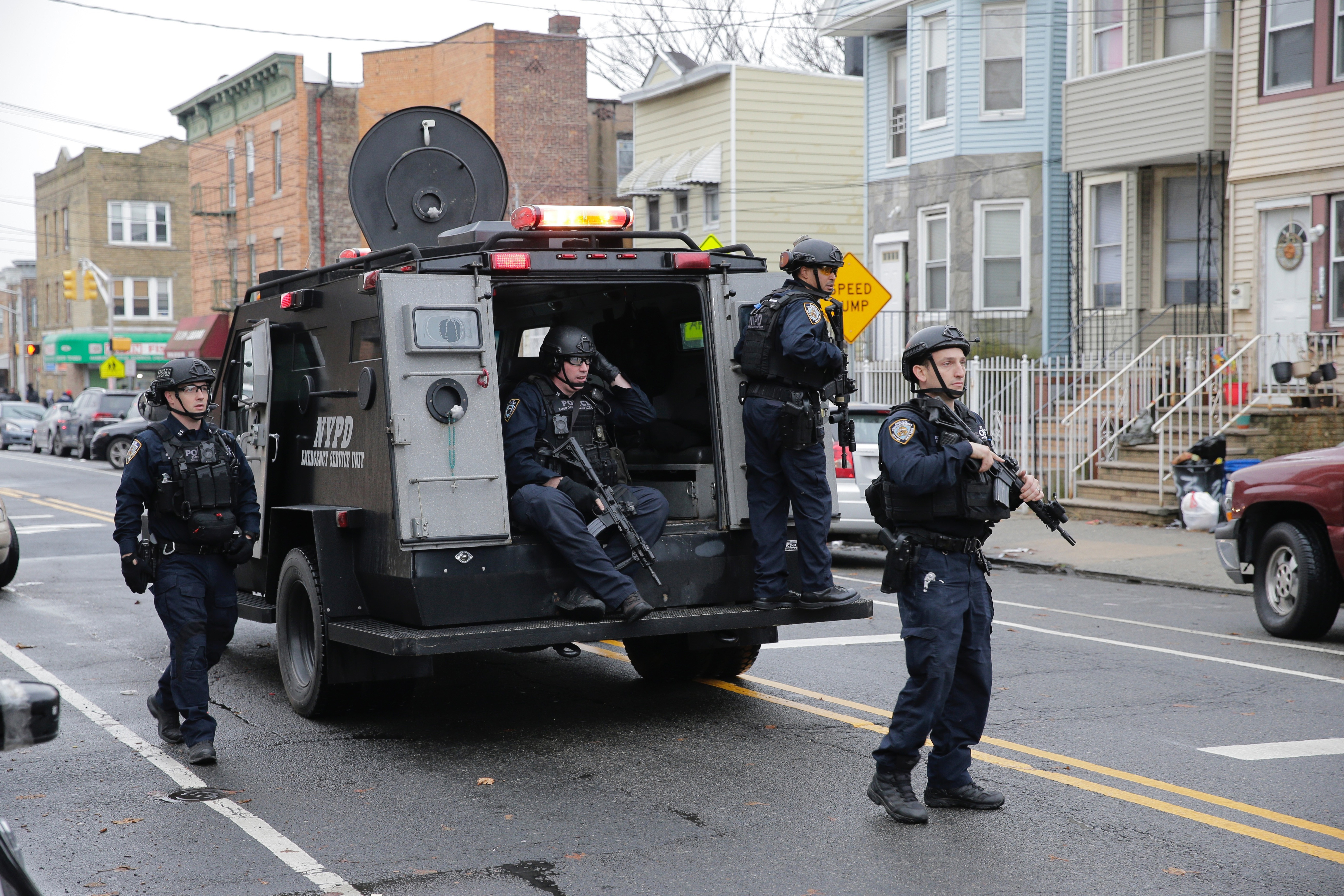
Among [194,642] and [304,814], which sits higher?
[194,642]

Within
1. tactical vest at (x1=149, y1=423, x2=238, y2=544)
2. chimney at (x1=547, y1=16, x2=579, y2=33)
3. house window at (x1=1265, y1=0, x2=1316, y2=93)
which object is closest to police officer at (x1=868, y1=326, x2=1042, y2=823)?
tactical vest at (x1=149, y1=423, x2=238, y2=544)

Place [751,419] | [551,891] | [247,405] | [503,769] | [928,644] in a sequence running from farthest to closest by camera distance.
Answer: [247,405], [751,419], [503,769], [928,644], [551,891]

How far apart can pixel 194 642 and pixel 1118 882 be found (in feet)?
13.7

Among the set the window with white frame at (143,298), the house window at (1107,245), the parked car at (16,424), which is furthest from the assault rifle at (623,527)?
the window with white frame at (143,298)

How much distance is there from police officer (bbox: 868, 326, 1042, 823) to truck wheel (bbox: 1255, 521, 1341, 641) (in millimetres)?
4899

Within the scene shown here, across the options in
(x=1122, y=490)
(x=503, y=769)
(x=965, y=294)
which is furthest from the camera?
(x=965, y=294)

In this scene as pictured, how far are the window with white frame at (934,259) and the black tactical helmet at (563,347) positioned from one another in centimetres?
1776

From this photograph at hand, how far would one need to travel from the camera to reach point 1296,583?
9.52 meters

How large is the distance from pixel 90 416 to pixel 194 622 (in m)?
28.6

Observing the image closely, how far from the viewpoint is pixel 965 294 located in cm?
2395

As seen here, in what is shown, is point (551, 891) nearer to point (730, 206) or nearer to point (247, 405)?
point (247, 405)

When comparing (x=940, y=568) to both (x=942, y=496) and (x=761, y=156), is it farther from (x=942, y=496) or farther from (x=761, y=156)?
(x=761, y=156)

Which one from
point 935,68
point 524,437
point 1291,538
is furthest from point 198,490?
point 935,68

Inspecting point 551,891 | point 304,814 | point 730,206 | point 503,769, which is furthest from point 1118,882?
point 730,206
